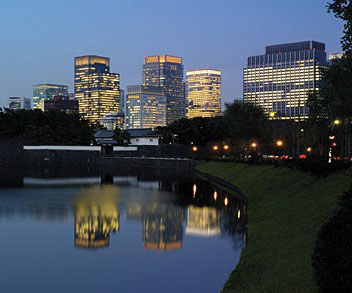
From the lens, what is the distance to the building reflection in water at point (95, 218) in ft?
80.5

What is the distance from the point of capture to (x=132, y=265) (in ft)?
65.2

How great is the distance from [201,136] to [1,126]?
47.1 meters

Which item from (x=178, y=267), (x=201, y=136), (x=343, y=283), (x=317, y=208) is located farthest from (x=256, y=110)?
(x=343, y=283)

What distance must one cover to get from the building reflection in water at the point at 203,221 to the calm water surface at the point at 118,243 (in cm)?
6

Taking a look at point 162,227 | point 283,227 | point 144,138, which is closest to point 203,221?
point 162,227

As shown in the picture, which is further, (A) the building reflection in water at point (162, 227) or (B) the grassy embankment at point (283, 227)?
(A) the building reflection in water at point (162, 227)

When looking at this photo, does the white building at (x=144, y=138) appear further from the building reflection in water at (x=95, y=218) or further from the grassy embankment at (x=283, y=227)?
the grassy embankment at (x=283, y=227)

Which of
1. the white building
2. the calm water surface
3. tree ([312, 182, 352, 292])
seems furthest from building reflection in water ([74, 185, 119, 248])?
the white building

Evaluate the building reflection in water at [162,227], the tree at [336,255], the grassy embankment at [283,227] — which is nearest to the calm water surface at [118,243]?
the building reflection in water at [162,227]

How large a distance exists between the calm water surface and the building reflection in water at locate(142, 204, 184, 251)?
5 centimetres

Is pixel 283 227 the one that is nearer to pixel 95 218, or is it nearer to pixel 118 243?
pixel 118 243

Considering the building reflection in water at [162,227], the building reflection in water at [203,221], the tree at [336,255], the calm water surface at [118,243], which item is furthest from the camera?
the building reflection in water at [203,221]

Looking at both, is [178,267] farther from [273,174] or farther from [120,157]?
[120,157]

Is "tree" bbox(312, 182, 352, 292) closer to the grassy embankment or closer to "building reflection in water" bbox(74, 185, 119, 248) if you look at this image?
the grassy embankment
